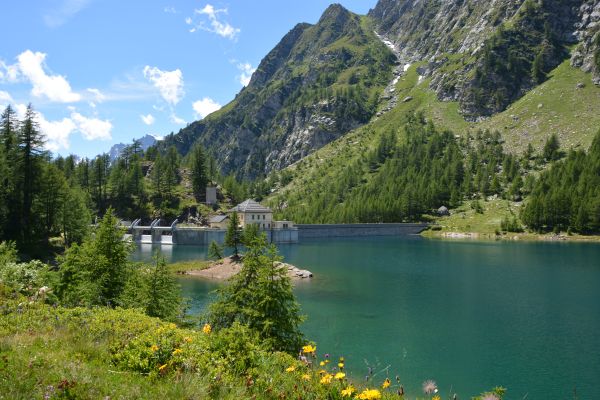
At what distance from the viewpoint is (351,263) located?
87875 mm

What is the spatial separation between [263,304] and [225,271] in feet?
Answer: 169

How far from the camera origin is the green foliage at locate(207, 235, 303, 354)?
19.9m

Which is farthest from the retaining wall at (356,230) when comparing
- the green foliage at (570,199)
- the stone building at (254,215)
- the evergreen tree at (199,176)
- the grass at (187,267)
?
the grass at (187,267)

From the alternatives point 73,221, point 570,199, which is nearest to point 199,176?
point 73,221

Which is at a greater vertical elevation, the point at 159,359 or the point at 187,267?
the point at 159,359

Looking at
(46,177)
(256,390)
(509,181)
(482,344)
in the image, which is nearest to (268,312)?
(256,390)

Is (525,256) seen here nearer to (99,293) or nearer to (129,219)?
(99,293)

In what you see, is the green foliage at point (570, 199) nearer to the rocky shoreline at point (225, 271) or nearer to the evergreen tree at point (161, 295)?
the rocky shoreline at point (225, 271)

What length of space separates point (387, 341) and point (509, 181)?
553 ft

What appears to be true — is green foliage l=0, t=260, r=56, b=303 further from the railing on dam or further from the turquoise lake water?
the railing on dam

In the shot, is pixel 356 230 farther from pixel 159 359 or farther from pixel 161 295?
pixel 159 359

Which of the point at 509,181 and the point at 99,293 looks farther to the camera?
the point at 509,181

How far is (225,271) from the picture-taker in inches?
2771

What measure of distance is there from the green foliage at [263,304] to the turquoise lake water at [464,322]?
5.56 metres
